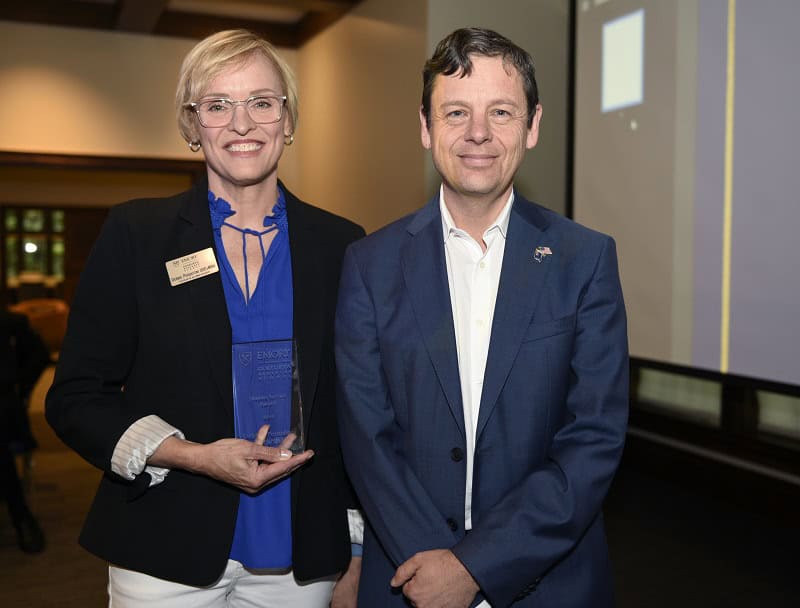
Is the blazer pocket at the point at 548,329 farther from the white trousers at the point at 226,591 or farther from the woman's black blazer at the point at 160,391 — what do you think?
the white trousers at the point at 226,591

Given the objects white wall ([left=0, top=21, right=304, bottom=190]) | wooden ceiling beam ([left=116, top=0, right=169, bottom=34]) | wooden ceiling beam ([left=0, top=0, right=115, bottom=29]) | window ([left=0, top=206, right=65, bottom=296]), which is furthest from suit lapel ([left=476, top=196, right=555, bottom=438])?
window ([left=0, top=206, right=65, bottom=296])

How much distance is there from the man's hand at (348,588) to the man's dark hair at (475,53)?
3.19ft

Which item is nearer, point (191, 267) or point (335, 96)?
point (191, 267)

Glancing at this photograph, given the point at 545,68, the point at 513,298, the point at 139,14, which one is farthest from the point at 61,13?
the point at 513,298

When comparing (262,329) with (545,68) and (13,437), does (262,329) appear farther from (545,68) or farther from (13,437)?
(545,68)

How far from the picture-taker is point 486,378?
1.38 m

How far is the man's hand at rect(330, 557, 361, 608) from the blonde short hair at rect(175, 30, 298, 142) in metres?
0.94

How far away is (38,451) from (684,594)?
4.91 m

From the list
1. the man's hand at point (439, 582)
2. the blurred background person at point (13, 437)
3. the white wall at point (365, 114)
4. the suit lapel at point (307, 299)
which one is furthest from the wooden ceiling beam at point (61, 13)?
the man's hand at point (439, 582)

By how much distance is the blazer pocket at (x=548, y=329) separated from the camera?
138 centimetres

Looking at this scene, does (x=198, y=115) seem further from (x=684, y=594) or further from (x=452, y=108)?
(x=684, y=594)

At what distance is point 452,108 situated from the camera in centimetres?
142

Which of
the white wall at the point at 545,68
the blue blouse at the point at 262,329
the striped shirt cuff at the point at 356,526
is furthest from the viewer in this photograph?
the white wall at the point at 545,68

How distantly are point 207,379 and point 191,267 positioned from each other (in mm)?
214
